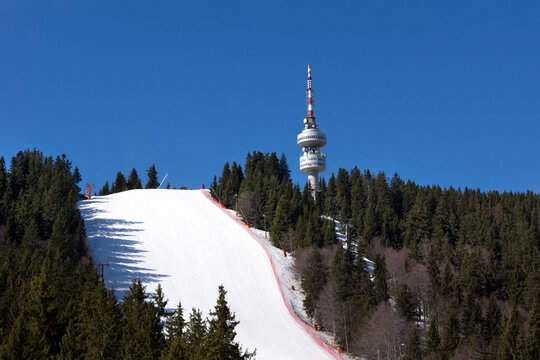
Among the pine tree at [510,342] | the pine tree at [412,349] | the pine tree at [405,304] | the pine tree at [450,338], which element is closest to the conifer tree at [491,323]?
the pine tree at [450,338]

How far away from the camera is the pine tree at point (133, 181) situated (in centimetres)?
12131

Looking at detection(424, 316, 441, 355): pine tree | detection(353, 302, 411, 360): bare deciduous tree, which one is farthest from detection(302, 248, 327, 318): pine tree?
detection(424, 316, 441, 355): pine tree

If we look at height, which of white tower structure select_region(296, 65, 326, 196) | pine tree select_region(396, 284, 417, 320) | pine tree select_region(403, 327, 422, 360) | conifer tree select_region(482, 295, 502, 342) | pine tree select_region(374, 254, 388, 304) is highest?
white tower structure select_region(296, 65, 326, 196)

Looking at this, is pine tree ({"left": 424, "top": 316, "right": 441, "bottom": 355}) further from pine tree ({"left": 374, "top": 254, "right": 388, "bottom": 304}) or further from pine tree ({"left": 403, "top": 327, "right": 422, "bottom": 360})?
pine tree ({"left": 374, "top": 254, "right": 388, "bottom": 304})

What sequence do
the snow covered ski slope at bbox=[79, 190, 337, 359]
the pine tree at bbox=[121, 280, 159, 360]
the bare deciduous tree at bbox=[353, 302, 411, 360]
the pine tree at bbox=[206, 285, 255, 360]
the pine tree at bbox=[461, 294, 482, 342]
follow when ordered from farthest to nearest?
1. the snow covered ski slope at bbox=[79, 190, 337, 359]
2. the pine tree at bbox=[461, 294, 482, 342]
3. the bare deciduous tree at bbox=[353, 302, 411, 360]
4. the pine tree at bbox=[121, 280, 159, 360]
5. the pine tree at bbox=[206, 285, 255, 360]

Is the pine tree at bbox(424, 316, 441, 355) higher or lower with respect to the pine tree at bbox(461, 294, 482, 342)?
lower

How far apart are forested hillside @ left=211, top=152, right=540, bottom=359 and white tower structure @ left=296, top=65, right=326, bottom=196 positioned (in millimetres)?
13281

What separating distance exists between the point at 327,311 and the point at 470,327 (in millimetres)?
12442

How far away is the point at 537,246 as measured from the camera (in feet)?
257

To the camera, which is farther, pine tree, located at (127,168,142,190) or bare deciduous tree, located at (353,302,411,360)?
pine tree, located at (127,168,142,190)

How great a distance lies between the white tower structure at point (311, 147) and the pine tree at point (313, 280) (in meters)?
59.9

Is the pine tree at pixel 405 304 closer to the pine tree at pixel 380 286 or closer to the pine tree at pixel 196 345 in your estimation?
the pine tree at pixel 380 286

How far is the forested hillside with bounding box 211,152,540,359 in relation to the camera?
154ft

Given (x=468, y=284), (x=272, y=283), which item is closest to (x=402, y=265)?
(x=468, y=284)
